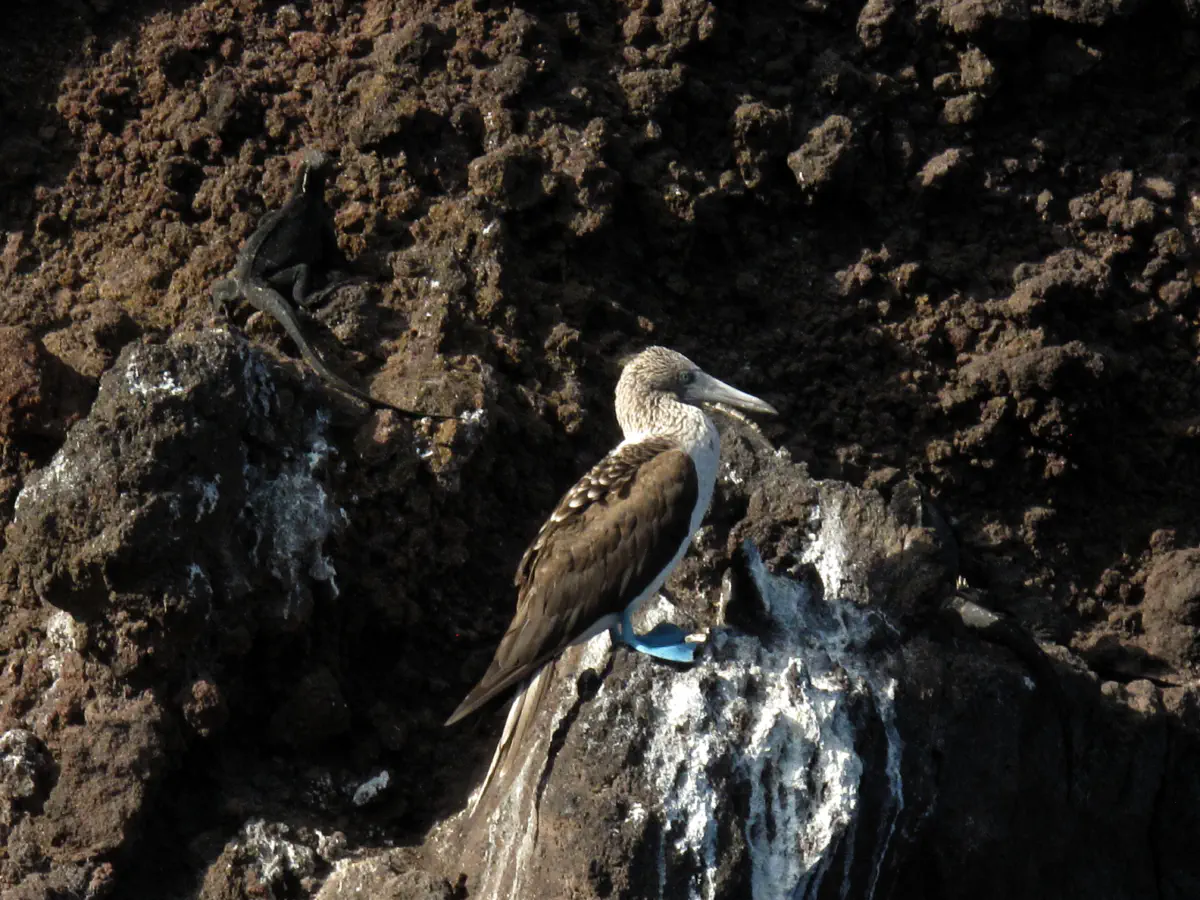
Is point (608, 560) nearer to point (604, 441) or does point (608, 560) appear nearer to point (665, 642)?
point (665, 642)

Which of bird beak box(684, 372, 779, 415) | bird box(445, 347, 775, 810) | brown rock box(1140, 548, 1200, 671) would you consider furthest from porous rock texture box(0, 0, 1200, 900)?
bird beak box(684, 372, 779, 415)

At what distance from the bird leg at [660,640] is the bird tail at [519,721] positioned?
12.2 inches

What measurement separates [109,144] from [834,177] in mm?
3834

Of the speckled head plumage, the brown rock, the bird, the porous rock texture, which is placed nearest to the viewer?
the bird

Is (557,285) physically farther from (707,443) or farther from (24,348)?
(24,348)

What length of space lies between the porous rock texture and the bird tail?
0.10 meters

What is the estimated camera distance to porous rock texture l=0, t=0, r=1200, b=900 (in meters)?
5.95

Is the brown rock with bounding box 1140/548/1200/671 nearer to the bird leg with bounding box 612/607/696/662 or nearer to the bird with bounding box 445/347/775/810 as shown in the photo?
the bird with bounding box 445/347/775/810

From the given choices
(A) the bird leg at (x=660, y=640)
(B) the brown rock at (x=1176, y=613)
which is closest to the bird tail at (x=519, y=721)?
(A) the bird leg at (x=660, y=640)

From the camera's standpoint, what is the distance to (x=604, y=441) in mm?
7852

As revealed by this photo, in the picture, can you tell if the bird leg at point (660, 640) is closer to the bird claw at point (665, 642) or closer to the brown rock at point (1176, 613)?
the bird claw at point (665, 642)

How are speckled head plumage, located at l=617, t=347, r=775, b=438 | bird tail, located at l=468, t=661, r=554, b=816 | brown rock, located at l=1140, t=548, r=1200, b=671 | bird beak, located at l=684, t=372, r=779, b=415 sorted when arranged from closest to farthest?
bird tail, located at l=468, t=661, r=554, b=816 → speckled head plumage, located at l=617, t=347, r=775, b=438 → bird beak, located at l=684, t=372, r=779, b=415 → brown rock, located at l=1140, t=548, r=1200, b=671

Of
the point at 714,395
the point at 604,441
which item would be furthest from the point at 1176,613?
the point at 604,441

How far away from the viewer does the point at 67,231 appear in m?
8.58
